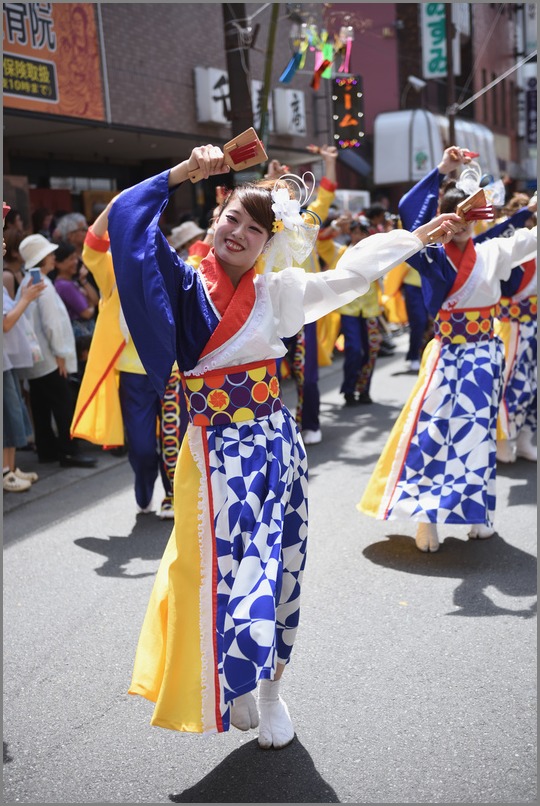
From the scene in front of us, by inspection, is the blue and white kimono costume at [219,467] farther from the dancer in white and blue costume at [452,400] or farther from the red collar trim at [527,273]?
the red collar trim at [527,273]

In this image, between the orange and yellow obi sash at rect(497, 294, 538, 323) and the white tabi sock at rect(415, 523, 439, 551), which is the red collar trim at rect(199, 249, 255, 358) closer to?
the white tabi sock at rect(415, 523, 439, 551)

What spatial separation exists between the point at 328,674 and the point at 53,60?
933 cm

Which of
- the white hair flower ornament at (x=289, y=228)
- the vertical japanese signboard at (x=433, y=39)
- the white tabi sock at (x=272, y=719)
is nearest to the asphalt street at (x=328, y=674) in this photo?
the white tabi sock at (x=272, y=719)

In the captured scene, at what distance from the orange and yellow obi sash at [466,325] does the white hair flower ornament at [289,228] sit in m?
1.71

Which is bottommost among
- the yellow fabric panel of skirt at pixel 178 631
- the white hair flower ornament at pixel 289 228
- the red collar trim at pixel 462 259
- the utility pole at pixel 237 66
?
the yellow fabric panel of skirt at pixel 178 631

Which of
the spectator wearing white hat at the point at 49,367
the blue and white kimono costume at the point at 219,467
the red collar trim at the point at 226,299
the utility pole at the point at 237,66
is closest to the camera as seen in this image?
the blue and white kimono costume at the point at 219,467

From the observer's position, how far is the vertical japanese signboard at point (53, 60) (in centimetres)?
1003

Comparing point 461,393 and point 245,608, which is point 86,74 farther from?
point 245,608

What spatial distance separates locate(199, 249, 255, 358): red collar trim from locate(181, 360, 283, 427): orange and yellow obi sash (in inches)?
3.7

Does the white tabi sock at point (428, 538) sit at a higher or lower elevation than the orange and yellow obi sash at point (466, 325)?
lower

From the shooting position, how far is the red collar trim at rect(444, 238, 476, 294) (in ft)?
15.0

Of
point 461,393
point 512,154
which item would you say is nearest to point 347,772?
point 461,393

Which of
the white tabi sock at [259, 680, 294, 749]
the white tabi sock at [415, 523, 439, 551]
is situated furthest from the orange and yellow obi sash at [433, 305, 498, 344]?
the white tabi sock at [259, 680, 294, 749]

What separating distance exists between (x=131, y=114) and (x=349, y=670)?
10.4 m
